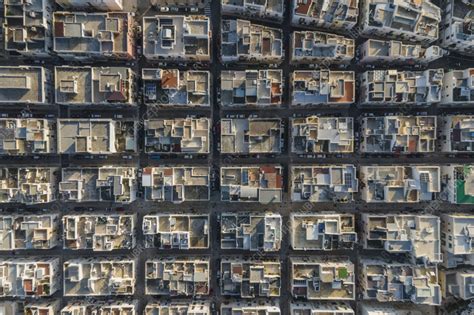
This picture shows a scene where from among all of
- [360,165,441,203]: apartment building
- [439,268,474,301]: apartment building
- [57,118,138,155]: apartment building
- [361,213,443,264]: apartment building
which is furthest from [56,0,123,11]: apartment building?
[439,268,474,301]: apartment building

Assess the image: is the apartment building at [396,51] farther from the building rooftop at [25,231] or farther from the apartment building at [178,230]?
the building rooftop at [25,231]

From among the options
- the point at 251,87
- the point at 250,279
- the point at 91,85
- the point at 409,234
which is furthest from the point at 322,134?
the point at 91,85

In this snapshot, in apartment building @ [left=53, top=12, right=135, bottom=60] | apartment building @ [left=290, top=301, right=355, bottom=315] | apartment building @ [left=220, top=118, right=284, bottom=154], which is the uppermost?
apartment building @ [left=53, top=12, right=135, bottom=60]

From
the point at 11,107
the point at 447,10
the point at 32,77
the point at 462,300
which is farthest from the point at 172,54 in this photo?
the point at 462,300

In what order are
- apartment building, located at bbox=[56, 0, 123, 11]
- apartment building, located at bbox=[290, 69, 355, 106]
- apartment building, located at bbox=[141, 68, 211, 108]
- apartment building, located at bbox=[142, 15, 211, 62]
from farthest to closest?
apartment building, located at bbox=[290, 69, 355, 106] < apartment building, located at bbox=[56, 0, 123, 11] < apartment building, located at bbox=[141, 68, 211, 108] < apartment building, located at bbox=[142, 15, 211, 62]

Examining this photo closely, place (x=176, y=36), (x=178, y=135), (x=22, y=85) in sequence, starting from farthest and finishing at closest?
(x=178, y=135) → (x=176, y=36) → (x=22, y=85)

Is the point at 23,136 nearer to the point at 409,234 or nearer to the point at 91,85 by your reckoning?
the point at 91,85

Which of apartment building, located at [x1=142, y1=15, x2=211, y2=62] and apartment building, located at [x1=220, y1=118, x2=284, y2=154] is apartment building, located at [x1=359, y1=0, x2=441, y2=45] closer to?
apartment building, located at [x1=220, y1=118, x2=284, y2=154]
